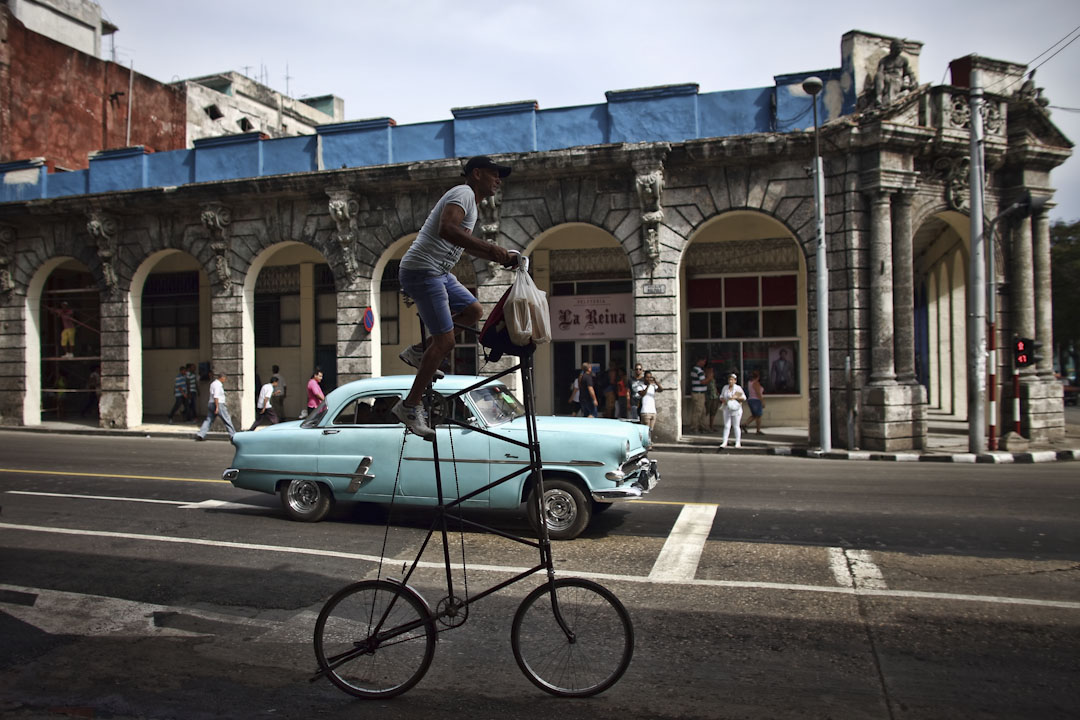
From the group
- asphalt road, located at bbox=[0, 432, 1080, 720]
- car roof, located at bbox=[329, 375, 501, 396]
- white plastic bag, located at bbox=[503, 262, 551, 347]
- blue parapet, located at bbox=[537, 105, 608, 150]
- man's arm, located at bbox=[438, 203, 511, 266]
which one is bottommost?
asphalt road, located at bbox=[0, 432, 1080, 720]

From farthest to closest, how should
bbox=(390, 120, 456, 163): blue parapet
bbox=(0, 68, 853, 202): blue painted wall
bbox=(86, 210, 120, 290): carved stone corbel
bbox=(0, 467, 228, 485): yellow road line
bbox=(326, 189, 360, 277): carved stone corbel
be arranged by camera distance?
1. bbox=(86, 210, 120, 290): carved stone corbel
2. bbox=(326, 189, 360, 277): carved stone corbel
3. bbox=(390, 120, 456, 163): blue parapet
4. bbox=(0, 68, 853, 202): blue painted wall
5. bbox=(0, 467, 228, 485): yellow road line

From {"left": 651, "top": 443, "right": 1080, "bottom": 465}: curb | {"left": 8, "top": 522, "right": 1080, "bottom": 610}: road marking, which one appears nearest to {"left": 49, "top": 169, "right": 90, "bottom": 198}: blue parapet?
{"left": 8, "top": 522, "right": 1080, "bottom": 610}: road marking

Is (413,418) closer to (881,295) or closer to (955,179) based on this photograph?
(881,295)

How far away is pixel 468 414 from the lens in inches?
339

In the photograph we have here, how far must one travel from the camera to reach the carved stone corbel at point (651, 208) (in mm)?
19219

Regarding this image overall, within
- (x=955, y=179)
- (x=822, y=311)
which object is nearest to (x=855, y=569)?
(x=822, y=311)

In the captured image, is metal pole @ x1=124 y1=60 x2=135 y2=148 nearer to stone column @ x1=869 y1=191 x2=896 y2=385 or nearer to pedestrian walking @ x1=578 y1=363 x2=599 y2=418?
pedestrian walking @ x1=578 y1=363 x2=599 y2=418

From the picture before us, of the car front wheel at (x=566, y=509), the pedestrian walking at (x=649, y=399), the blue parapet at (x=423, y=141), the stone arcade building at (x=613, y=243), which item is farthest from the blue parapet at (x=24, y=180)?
the car front wheel at (x=566, y=509)

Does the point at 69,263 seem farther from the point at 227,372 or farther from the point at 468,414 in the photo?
the point at 468,414

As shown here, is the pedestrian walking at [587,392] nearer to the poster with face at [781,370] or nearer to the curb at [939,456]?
the curb at [939,456]

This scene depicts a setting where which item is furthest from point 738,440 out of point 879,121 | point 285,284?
point 285,284

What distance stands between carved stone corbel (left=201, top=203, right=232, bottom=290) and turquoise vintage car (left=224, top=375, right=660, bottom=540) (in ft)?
49.6

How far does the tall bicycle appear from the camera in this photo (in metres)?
4.17

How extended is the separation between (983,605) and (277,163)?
21.6m
